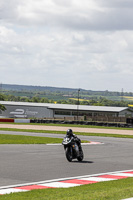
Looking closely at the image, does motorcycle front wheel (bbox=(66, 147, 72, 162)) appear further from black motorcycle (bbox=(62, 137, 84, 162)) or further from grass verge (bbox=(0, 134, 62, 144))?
grass verge (bbox=(0, 134, 62, 144))

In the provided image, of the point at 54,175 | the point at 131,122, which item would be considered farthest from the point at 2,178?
the point at 131,122

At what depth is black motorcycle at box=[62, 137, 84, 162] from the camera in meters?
22.0

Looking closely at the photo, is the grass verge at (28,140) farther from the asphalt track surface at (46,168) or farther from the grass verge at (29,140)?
the asphalt track surface at (46,168)

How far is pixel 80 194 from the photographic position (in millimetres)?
12156

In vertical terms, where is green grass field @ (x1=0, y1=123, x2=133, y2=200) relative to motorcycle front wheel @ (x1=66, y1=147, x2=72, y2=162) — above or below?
below

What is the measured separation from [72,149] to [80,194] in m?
10.2

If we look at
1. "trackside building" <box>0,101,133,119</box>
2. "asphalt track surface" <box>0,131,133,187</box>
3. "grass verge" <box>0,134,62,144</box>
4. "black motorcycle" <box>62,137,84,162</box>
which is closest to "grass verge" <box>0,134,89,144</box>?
"grass verge" <box>0,134,62,144</box>

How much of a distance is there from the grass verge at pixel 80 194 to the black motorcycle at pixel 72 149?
7834mm

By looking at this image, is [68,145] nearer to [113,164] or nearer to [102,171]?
[113,164]

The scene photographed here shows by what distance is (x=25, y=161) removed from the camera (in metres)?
21.9

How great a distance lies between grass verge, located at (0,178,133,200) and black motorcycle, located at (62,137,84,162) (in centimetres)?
783

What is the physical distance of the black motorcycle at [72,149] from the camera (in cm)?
2195

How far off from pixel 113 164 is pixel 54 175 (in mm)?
5411

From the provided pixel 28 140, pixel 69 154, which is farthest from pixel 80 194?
pixel 28 140
